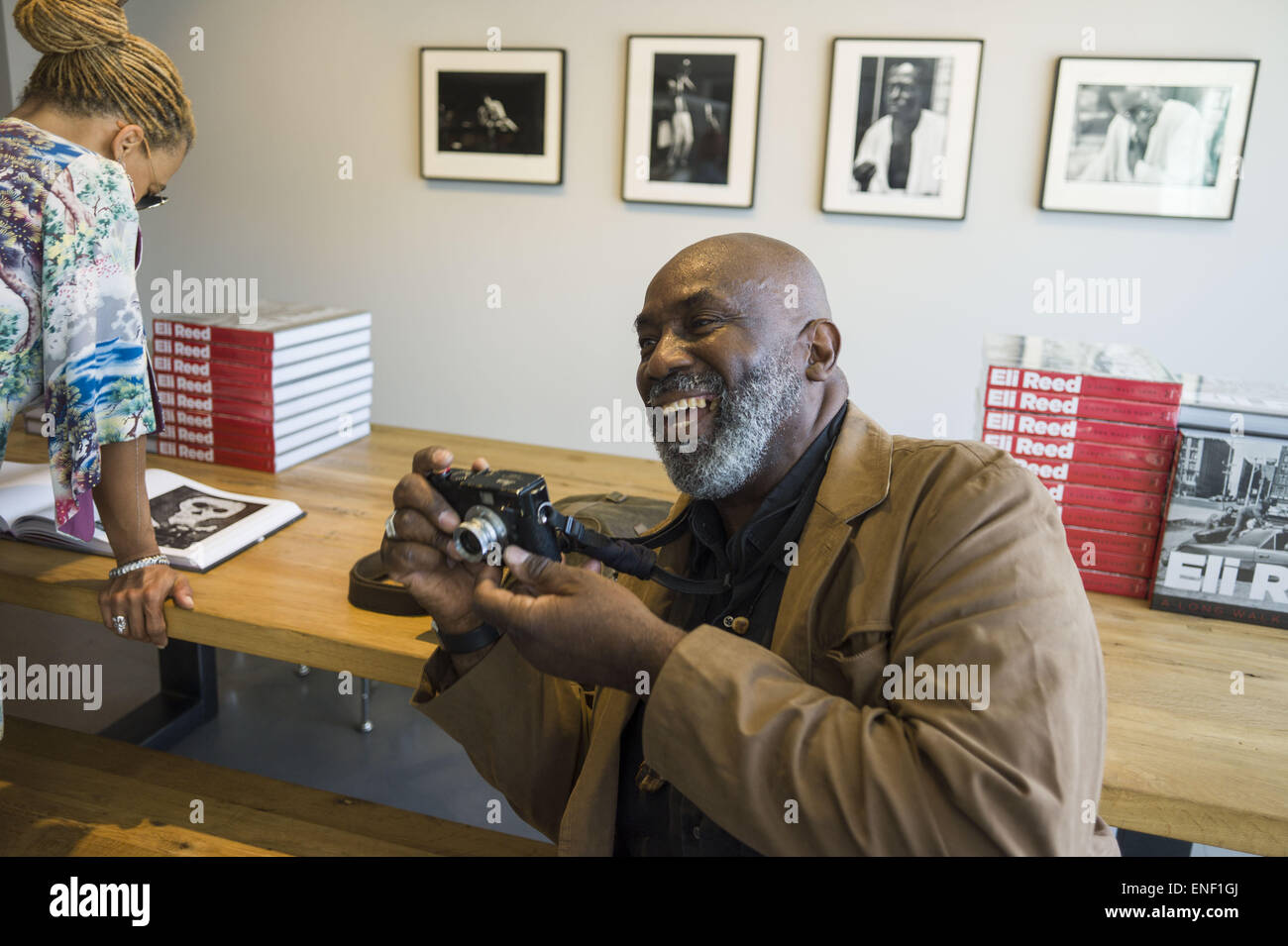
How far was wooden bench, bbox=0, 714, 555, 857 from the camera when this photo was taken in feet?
5.43

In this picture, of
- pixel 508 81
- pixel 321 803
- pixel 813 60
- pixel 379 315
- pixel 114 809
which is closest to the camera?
pixel 114 809

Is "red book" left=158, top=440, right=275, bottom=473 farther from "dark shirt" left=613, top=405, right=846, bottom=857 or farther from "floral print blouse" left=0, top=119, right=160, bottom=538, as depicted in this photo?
"dark shirt" left=613, top=405, right=846, bottom=857

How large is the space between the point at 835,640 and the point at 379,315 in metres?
3.39

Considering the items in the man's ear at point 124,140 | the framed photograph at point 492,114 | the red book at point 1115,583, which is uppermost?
the framed photograph at point 492,114

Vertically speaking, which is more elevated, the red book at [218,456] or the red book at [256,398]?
the red book at [256,398]

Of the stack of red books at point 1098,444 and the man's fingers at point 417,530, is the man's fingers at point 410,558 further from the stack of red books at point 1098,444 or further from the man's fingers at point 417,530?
the stack of red books at point 1098,444

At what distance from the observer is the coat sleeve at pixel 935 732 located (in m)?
0.96

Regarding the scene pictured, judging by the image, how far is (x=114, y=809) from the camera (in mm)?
1760

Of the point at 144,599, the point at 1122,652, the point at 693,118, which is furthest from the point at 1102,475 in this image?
the point at 693,118

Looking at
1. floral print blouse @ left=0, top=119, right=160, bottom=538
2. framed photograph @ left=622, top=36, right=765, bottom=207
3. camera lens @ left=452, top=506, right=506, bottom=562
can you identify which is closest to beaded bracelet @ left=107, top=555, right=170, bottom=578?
floral print blouse @ left=0, top=119, right=160, bottom=538

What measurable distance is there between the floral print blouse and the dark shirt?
0.99 m

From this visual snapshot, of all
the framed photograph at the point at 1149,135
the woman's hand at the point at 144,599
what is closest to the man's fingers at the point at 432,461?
the woman's hand at the point at 144,599
